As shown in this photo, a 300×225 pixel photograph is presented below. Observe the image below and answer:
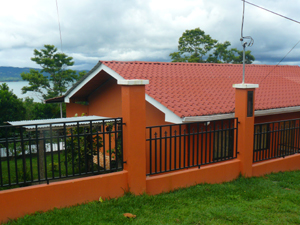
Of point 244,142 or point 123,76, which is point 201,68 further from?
point 244,142

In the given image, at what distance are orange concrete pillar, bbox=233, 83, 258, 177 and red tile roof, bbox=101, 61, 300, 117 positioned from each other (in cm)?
94

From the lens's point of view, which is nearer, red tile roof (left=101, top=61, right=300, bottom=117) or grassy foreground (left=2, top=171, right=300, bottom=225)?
grassy foreground (left=2, top=171, right=300, bottom=225)

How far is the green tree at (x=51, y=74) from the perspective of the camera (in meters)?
23.0

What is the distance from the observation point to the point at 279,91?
9.75 m

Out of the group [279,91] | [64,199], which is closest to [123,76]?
[64,199]

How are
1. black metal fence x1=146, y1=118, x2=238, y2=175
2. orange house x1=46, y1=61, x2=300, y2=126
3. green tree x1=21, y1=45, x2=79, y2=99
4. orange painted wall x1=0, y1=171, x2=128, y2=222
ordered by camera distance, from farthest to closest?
green tree x1=21, y1=45, x2=79, y2=99 < orange house x1=46, y1=61, x2=300, y2=126 < black metal fence x1=146, y1=118, x2=238, y2=175 < orange painted wall x1=0, y1=171, x2=128, y2=222

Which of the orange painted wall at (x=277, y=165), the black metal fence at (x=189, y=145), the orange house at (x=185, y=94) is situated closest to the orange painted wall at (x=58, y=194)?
the black metal fence at (x=189, y=145)

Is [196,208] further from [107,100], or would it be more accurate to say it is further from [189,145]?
[107,100]

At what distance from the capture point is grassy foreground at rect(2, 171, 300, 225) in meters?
3.68

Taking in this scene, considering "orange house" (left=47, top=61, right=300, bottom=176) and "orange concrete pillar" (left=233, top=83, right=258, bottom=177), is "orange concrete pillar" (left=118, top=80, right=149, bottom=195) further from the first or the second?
"orange concrete pillar" (left=233, top=83, right=258, bottom=177)

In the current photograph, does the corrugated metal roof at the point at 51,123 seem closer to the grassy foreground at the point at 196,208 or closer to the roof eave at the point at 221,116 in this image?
the grassy foreground at the point at 196,208

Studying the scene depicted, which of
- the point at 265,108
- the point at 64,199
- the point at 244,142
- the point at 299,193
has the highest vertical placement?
the point at 265,108

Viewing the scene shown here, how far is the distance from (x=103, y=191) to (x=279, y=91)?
794cm

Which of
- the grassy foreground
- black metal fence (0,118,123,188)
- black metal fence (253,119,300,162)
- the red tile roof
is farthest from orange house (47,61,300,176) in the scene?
black metal fence (0,118,123,188)
